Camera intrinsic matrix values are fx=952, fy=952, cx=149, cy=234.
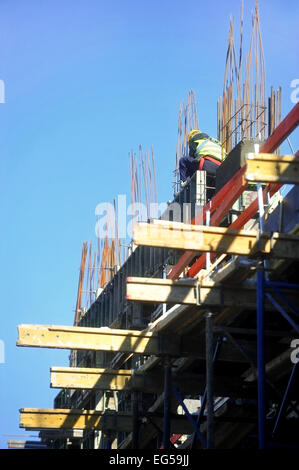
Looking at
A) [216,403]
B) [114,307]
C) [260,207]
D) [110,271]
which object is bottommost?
[216,403]

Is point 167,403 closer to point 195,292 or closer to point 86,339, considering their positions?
point 86,339

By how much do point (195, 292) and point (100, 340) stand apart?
2.72 meters

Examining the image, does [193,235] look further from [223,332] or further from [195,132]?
[195,132]

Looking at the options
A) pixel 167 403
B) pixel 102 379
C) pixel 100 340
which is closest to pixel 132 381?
pixel 102 379

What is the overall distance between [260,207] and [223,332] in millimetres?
2212

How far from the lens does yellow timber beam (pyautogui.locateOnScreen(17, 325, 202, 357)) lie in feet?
52.3

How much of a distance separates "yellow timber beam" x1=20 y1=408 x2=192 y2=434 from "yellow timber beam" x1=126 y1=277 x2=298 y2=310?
19.0 feet

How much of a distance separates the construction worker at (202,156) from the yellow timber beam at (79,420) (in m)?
6.55

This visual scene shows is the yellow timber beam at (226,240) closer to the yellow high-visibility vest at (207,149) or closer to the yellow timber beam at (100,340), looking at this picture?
the yellow timber beam at (100,340)

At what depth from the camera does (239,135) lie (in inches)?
968

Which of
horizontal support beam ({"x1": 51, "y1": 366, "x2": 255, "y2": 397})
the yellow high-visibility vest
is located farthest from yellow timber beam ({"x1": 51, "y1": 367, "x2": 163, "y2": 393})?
the yellow high-visibility vest

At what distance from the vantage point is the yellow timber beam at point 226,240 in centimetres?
1320
